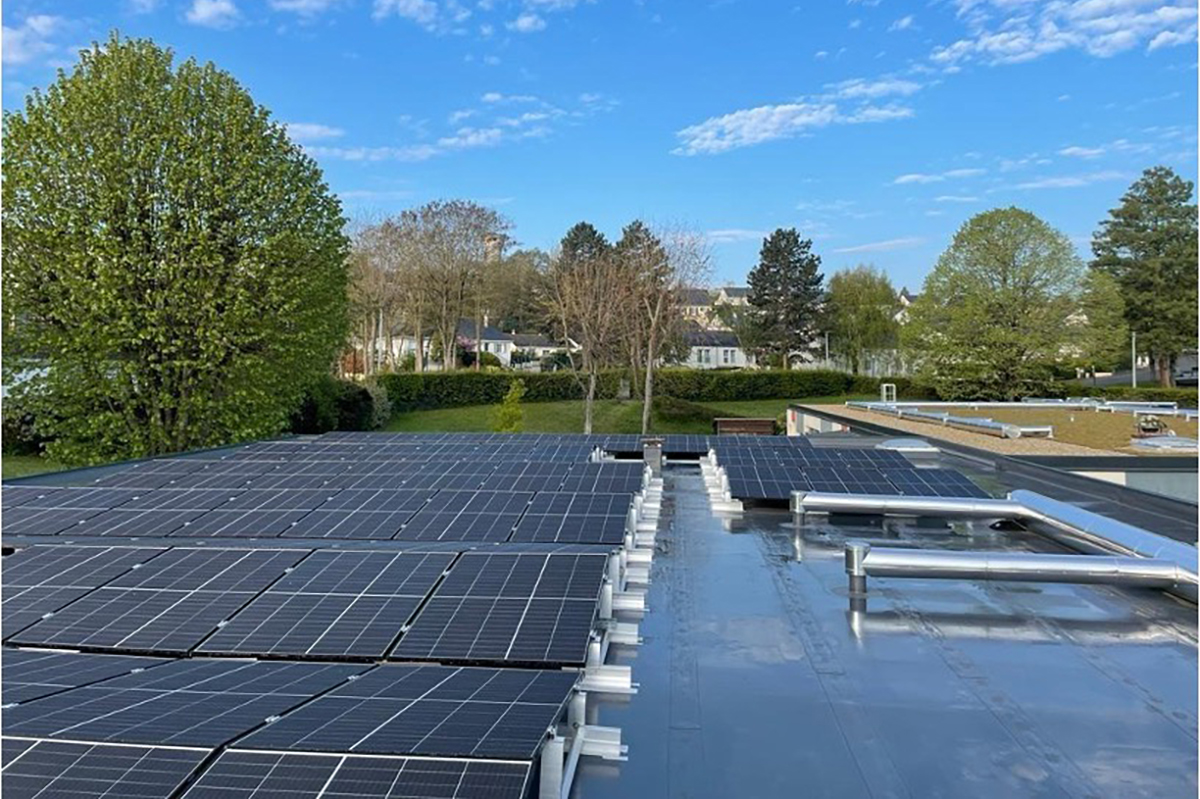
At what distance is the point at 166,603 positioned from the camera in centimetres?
507

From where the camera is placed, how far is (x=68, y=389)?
19609mm

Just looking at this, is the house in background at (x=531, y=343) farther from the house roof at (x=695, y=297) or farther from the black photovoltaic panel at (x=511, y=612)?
the black photovoltaic panel at (x=511, y=612)

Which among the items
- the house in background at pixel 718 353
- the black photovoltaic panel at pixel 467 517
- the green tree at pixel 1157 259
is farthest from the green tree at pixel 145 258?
the green tree at pixel 1157 259

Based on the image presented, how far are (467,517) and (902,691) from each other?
4.71 m

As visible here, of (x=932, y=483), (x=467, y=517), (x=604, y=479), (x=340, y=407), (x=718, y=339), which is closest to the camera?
(x=467, y=517)

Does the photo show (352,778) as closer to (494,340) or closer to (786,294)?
(786,294)

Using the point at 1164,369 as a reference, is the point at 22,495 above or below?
below

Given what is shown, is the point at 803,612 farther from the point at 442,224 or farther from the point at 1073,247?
the point at 442,224

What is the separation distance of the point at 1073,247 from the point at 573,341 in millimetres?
29566

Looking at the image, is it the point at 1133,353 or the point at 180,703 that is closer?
the point at 180,703

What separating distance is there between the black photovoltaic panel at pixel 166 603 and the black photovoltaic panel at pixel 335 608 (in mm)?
187

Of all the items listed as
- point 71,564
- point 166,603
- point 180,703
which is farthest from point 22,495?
point 180,703

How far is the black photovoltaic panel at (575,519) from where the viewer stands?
6.88 m

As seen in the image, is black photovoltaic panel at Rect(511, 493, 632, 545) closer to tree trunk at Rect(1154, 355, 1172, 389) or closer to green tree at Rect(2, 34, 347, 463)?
green tree at Rect(2, 34, 347, 463)
